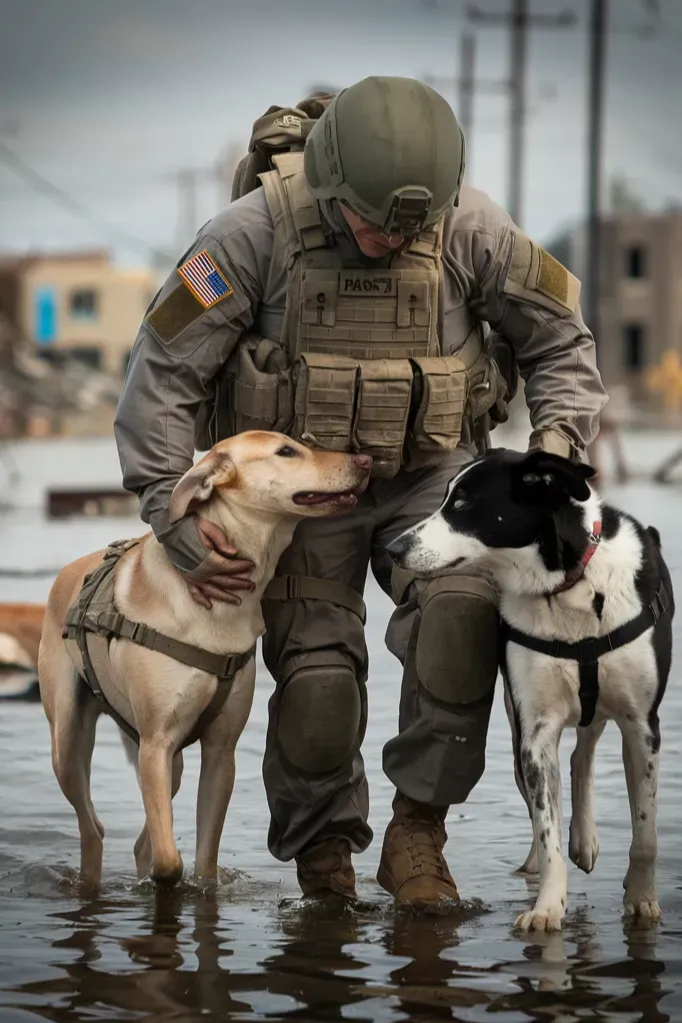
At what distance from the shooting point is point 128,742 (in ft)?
20.5

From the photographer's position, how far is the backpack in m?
5.93

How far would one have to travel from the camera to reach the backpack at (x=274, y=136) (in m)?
5.93

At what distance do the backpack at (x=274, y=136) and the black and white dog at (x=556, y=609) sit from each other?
133cm

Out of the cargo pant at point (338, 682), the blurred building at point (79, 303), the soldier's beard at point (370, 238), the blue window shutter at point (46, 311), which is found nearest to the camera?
the soldier's beard at point (370, 238)

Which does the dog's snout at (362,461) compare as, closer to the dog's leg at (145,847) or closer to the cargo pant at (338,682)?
the cargo pant at (338,682)

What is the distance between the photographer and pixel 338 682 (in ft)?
18.7

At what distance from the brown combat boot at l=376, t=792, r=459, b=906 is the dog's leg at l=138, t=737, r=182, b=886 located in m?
0.63

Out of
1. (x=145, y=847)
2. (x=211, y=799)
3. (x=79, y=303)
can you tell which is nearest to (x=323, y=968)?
(x=211, y=799)

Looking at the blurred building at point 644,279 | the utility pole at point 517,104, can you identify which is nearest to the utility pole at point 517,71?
the utility pole at point 517,104

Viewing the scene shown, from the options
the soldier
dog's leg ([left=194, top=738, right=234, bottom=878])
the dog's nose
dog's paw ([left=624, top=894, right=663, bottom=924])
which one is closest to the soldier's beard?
the soldier

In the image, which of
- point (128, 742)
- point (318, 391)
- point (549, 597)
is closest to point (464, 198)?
point (318, 391)

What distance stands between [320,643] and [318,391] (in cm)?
77

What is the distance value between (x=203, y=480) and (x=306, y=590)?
521mm

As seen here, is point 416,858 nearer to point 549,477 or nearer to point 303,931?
point 303,931
